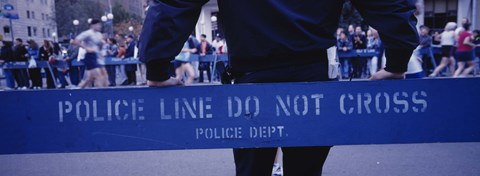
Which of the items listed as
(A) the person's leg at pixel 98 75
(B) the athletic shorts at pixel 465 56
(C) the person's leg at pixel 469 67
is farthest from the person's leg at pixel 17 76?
(C) the person's leg at pixel 469 67

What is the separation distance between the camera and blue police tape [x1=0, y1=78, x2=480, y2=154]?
1700 millimetres

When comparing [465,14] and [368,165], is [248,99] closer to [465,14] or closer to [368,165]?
[368,165]

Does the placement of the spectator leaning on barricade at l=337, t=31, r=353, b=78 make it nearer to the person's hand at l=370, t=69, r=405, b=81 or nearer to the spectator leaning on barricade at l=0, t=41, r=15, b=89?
→ the spectator leaning on barricade at l=0, t=41, r=15, b=89

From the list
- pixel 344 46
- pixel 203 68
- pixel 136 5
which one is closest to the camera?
pixel 136 5

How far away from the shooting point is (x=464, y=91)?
167cm

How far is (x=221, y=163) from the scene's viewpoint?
4.52 m

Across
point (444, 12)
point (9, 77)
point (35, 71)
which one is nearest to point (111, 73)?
point (35, 71)

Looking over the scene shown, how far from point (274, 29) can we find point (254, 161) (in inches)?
24.4

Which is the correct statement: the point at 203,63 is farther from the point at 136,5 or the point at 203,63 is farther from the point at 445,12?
the point at 445,12

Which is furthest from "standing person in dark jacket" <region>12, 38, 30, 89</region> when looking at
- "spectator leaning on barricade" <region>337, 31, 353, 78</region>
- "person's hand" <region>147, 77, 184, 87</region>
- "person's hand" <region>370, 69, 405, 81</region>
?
"person's hand" <region>370, 69, 405, 81</region>

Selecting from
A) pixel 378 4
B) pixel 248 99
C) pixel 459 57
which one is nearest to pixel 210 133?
pixel 248 99

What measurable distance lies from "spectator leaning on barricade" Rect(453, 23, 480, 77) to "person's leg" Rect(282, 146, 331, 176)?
35.7 feet

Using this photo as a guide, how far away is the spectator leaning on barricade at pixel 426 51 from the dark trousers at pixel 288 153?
10.8 m

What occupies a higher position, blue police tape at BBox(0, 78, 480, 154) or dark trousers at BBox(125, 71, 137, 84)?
blue police tape at BBox(0, 78, 480, 154)
